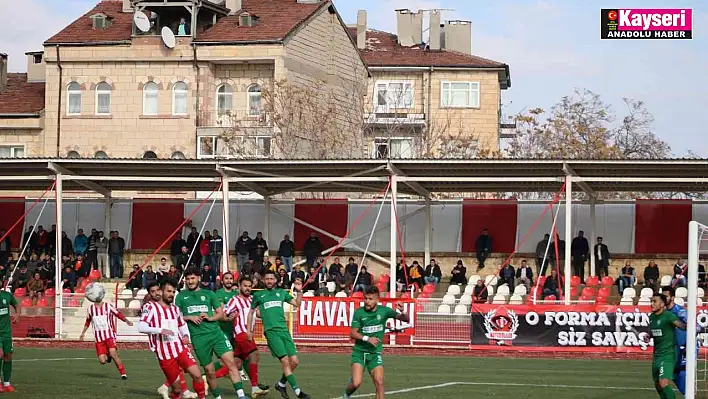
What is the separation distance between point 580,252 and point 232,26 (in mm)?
31018

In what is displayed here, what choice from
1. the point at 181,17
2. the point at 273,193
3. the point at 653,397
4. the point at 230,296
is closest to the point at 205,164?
the point at 273,193

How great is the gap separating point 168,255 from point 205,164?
29.8ft

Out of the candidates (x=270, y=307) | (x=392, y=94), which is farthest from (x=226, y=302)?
(x=392, y=94)

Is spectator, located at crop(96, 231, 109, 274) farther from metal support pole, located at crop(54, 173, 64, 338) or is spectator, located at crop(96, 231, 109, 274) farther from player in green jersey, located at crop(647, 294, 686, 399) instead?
player in green jersey, located at crop(647, 294, 686, 399)

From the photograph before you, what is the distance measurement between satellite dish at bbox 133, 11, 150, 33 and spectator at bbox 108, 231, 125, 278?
2262cm

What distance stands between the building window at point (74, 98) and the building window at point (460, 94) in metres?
22.7

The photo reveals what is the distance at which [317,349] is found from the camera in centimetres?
3250

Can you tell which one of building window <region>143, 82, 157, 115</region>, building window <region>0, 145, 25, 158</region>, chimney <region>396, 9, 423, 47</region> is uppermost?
chimney <region>396, 9, 423, 47</region>

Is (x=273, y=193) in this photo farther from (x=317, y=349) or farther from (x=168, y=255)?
(x=317, y=349)

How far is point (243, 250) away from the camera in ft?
132

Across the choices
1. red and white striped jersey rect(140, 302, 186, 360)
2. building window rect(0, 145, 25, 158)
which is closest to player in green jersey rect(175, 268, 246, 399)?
red and white striped jersey rect(140, 302, 186, 360)

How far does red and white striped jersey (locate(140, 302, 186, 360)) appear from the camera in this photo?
17.1m

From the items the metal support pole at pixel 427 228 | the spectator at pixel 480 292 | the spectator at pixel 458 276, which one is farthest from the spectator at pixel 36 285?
the spectator at pixel 480 292

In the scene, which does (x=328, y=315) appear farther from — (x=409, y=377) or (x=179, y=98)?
(x=179, y=98)
